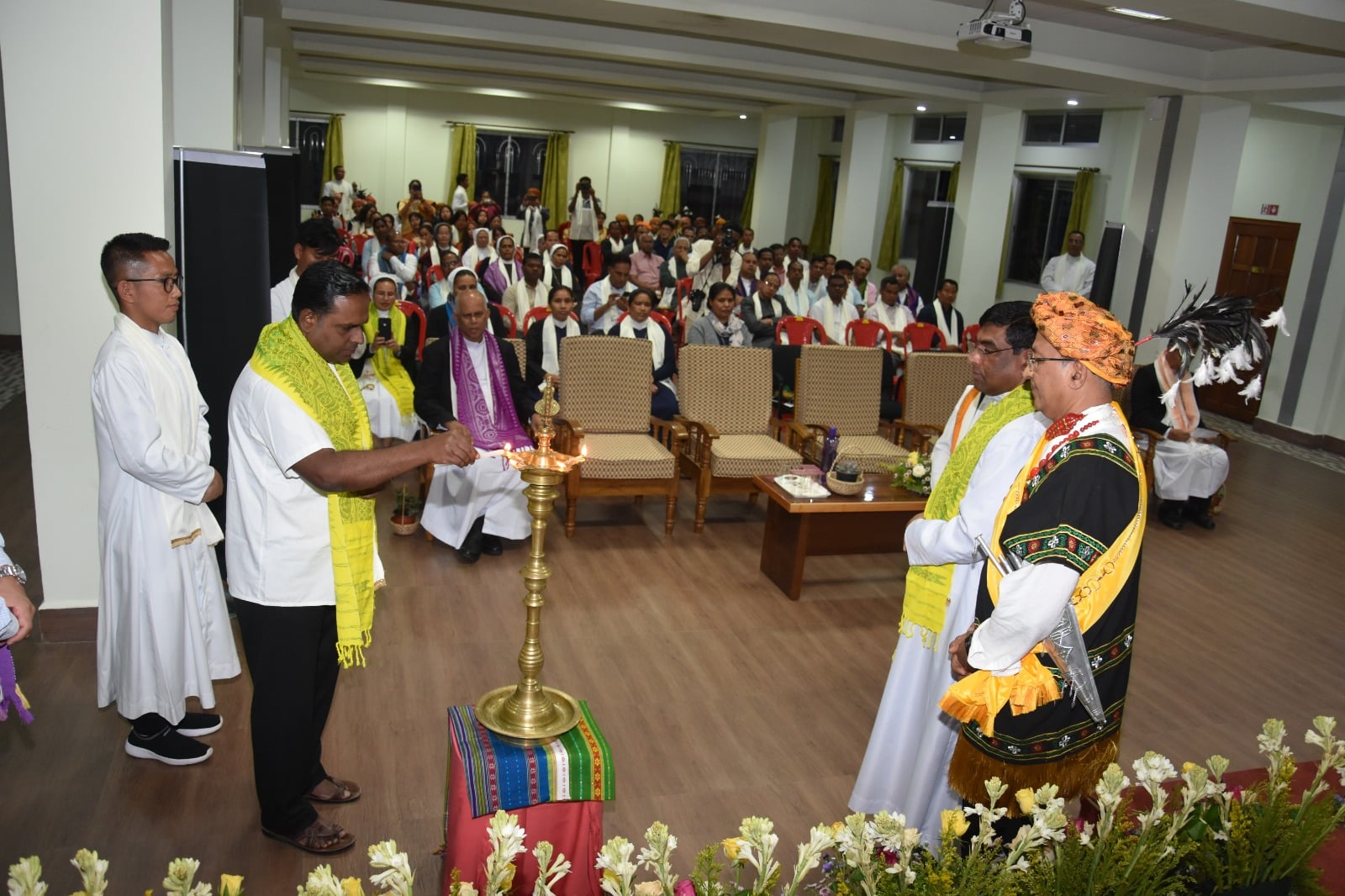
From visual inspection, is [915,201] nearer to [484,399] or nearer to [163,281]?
[484,399]

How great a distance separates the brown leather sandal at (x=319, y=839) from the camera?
119 inches

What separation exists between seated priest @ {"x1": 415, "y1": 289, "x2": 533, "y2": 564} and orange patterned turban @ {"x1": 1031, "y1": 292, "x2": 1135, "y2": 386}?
3615 millimetres

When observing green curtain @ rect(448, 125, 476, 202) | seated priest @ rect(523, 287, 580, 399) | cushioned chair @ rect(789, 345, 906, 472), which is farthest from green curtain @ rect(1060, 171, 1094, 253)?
green curtain @ rect(448, 125, 476, 202)

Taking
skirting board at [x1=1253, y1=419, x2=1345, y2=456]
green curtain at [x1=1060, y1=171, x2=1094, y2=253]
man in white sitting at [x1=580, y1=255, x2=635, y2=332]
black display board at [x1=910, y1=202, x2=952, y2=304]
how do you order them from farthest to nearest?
1. black display board at [x1=910, y1=202, x2=952, y2=304]
2. green curtain at [x1=1060, y1=171, x2=1094, y2=253]
3. skirting board at [x1=1253, y1=419, x2=1345, y2=456]
4. man in white sitting at [x1=580, y1=255, x2=635, y2=332]

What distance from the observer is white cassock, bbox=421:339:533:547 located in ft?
18.2

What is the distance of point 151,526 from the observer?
3.24 metres

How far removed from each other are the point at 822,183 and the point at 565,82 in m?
5.81

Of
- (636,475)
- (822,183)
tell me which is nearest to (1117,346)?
(636,475)

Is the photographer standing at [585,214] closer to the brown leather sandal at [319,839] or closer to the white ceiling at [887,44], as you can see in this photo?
the white ceiling at [887,44]

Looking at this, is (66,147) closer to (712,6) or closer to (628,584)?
(628,584)

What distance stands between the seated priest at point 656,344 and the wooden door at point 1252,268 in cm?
632

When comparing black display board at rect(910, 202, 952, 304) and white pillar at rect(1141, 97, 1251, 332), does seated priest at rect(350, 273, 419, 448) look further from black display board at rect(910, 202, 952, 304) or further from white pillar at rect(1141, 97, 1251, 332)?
black display board at rect(910, 202, 952, 304)

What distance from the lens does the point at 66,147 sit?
3801 millimetres

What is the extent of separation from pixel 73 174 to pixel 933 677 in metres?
3.50
